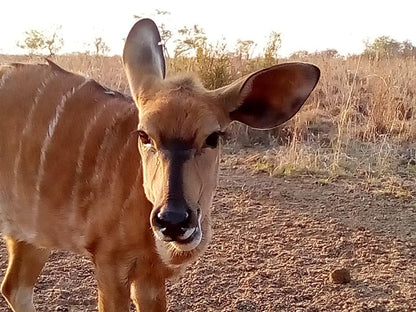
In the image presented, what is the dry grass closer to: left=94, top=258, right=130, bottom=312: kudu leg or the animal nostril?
left=94, top=258, right=130, bottom=312: kudu leg

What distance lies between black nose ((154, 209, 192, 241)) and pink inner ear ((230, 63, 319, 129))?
650 millimetres

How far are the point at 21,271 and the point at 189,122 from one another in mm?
1581

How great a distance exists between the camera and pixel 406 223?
4656 mm

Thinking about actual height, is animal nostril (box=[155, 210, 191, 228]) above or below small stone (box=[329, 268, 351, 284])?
above

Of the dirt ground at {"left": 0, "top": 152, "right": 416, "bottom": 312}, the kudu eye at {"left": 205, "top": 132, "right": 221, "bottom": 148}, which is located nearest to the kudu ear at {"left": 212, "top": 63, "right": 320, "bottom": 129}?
the kudu eye at {"left": 205, "top": 132, "right": 221, "bottom": 148}

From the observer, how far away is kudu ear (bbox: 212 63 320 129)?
9.03 feet

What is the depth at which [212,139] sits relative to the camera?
266cm

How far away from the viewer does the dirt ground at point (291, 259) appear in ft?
12.0

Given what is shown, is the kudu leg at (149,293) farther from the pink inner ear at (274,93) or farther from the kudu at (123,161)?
the pink inner ear at (274,93)

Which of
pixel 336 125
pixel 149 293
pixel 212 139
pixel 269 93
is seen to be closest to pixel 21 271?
pixel 149 293

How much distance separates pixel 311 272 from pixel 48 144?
5.63ft

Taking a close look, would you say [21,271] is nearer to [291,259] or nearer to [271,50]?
[291,259]

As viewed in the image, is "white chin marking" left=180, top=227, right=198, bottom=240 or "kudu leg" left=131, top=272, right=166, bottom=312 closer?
"white chin marking" left=180, top=227, right=198, bottom=240

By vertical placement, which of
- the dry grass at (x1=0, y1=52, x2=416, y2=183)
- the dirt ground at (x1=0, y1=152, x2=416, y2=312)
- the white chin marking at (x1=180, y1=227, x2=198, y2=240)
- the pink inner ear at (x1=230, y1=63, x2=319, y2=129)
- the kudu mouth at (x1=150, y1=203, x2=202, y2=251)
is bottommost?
the dirt ground at (x1=0, y1=152, x2=416, y2=312)
